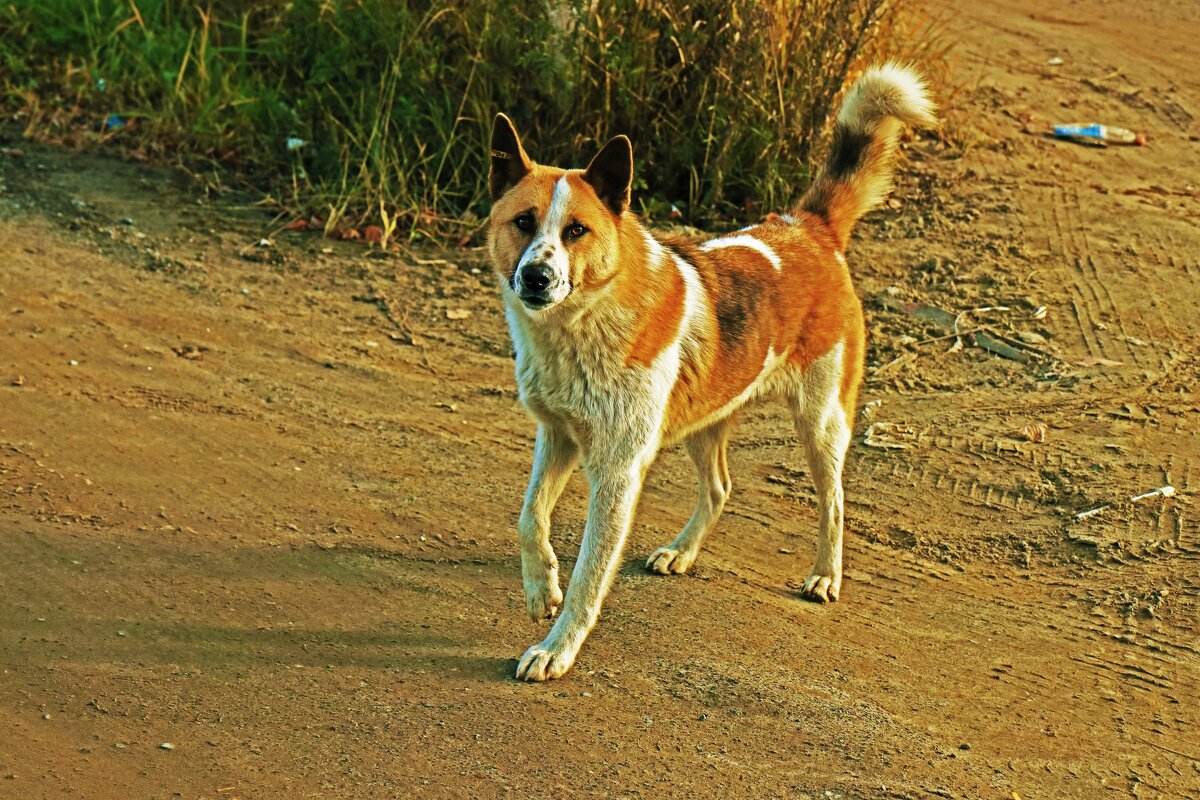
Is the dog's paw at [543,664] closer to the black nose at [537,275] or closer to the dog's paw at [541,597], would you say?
the dog's paw at [541,597]

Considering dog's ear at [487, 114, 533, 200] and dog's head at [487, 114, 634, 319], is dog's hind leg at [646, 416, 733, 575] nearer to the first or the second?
dog's head at [487, 114, 634, 319]

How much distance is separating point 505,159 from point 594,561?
129 cm

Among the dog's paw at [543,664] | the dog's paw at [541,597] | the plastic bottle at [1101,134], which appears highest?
the plastic bottle at [1101,134]

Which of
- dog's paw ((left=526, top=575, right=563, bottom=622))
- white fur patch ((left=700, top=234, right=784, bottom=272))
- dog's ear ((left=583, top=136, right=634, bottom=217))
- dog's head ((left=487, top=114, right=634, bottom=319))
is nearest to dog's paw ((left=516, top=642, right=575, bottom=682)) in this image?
dog's paw ((left=526, top=575, right=563, bottom=622))

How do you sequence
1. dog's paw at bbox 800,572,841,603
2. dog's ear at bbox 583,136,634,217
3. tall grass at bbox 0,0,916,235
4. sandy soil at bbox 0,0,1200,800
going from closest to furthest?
sandy soil at bbox 0,0,1200,800, dog's ear at bbox 583,136,634,217, dog's paw at bbox 800,572,841,603, tall grass at bbox 0,0,916,235

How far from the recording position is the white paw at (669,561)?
196 inches

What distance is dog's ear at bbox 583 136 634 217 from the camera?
427cm

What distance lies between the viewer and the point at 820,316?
489 cm

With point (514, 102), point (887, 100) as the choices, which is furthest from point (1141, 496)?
point (514, 102)

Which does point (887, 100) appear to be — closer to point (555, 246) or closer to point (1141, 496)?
point (555, 246)

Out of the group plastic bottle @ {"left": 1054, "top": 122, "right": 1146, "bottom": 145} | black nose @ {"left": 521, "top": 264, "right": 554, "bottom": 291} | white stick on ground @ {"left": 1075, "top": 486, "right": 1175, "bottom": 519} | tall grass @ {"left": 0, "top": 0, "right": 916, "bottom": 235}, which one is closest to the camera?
black nose @ {"left": 521, "top": 264, "right": 554, "bottom": 291}

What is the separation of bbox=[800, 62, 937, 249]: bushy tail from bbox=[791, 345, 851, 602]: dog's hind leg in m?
0.57

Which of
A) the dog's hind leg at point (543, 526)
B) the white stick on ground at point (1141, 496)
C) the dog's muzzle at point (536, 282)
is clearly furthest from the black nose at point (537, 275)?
the white stick on ground at point (1141, 496)

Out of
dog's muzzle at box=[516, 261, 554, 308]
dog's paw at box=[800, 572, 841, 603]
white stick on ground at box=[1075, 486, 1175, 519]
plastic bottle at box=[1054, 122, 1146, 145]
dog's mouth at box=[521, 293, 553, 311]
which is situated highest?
dog's muzzle at box=[516, 261, 554, 308]
